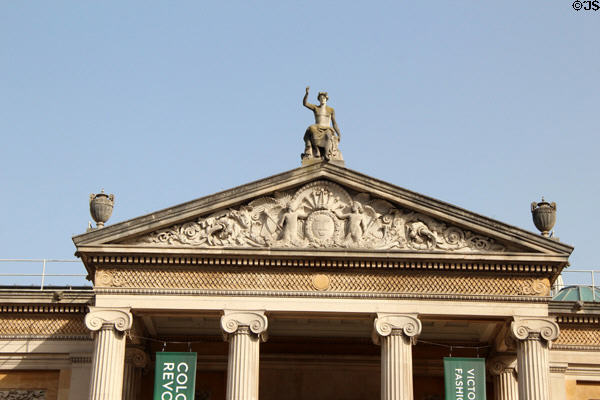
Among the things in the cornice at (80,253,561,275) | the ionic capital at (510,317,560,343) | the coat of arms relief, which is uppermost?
the coat of arms relief

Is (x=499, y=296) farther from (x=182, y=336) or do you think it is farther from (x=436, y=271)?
(x=182, y=336)

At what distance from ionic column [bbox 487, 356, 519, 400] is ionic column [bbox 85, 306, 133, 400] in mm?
11027

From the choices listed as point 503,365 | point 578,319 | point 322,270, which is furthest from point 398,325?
point 578,319

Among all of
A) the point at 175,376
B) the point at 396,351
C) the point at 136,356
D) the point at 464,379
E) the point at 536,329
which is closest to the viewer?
the point at 175,376

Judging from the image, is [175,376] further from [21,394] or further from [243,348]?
[21,394]

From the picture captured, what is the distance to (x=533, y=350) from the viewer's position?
3047 centimetres

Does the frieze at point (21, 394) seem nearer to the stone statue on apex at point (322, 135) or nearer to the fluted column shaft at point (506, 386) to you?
the stone statue on apex at point (322, 135)

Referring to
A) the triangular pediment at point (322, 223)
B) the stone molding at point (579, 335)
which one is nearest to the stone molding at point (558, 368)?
the stone molding at point (579, 335)

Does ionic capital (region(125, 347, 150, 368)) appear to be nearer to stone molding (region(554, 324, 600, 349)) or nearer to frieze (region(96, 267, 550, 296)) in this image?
frieze (region(96, 267, 550, 296))

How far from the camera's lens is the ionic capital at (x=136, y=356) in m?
33.5

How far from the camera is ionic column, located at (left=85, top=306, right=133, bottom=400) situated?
30.0 m

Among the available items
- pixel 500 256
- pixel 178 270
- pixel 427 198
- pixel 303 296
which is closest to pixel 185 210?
pixel 178 270

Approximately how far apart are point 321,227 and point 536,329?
647cm

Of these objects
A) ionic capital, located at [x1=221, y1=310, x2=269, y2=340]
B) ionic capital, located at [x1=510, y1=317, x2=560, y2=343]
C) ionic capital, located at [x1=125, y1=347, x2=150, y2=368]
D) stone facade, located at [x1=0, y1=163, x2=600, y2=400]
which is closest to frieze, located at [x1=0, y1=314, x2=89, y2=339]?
ionic capital, located at [x1=125, y1=347, x2=150, y2=368]
